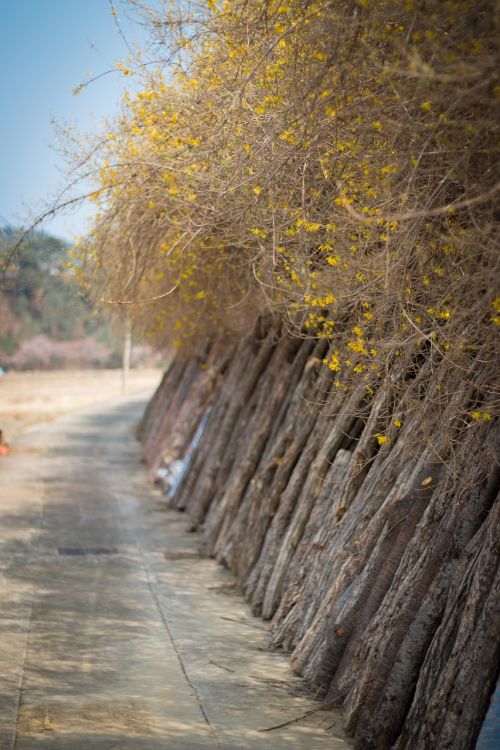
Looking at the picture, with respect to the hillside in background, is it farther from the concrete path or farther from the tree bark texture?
the tree bark texture

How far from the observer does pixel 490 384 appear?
5.55 metres

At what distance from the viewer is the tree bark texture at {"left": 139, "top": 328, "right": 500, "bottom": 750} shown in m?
4.89

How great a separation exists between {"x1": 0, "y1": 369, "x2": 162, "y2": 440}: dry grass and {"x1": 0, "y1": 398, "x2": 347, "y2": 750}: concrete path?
1265cm

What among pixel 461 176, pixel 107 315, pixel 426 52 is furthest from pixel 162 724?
pixel 107 315

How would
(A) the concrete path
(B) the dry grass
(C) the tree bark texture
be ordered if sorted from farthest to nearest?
(B) the dry grass, (A) the concrete path, (C) the tree bark texture

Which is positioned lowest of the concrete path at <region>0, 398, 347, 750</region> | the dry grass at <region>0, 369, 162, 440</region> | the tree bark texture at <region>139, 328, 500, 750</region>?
the dry grass at <region>0, 369, 162, 440</region>

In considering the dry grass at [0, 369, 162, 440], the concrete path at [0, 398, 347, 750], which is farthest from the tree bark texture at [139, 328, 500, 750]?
the dry grass at [0, 369, 162, 440]

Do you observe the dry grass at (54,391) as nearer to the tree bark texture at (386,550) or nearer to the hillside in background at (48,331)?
the hillside in background at (48,331)

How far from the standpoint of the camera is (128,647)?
714 cm

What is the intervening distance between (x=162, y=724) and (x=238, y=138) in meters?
3.88

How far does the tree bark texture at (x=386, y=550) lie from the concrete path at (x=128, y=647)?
0.34 meters

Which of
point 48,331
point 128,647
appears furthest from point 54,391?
point 128,647

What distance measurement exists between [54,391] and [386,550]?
39.3 meters

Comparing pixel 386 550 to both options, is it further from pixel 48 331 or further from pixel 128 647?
pixel 48 331
